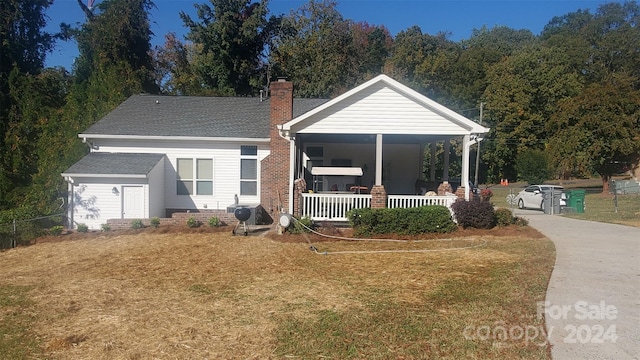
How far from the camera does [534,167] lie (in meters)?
42.2

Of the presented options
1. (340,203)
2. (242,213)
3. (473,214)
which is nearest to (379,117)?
(340,203)

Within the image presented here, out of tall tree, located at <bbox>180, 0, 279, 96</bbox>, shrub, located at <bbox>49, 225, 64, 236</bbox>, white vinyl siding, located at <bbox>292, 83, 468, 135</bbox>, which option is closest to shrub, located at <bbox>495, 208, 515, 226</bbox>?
white vinyl siding, located at <bbox>292, 83, 468, 135</bbox>

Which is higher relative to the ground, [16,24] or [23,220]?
[16,24]

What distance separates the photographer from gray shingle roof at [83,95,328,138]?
668 inches

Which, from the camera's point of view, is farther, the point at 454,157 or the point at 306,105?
the point at 454,157

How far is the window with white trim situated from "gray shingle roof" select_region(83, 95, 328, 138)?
0.62 m

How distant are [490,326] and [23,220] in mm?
15193

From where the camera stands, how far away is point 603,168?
33.0 metres

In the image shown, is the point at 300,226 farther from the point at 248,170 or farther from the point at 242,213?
the point at 248,170

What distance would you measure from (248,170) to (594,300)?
41.7 ft

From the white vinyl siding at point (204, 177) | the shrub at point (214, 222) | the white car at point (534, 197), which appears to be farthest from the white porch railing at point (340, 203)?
the white car at point (534, 197)

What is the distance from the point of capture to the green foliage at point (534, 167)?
42156 mm

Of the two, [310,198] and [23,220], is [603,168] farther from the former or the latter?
[23,220]

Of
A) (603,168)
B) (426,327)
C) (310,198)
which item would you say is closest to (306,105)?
(310,198)
